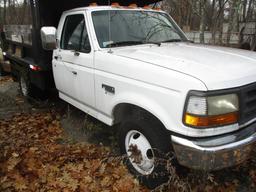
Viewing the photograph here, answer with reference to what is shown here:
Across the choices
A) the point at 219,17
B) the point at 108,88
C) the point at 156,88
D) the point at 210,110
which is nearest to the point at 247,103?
the point at 210,110

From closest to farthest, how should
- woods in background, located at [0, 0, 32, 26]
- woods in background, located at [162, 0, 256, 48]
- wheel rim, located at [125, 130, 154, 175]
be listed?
wheel rim, located at [125, 130, 154, 175], woods in background, located at [0, 0, 32, 26], woods in background, located at [162, 0, 256, 48]

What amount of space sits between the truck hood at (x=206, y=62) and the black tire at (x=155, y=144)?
658 millimetres

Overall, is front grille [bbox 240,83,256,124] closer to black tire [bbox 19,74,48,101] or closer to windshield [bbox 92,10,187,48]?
windshield [bbox 92,10,187,48]

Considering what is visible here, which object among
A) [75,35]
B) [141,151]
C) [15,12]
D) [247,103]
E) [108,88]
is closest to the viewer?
[247,103]

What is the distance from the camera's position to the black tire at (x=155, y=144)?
2.82 m

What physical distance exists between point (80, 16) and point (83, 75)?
96 cm

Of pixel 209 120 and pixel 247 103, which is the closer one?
pixel 209 120

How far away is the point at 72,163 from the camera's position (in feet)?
12.4

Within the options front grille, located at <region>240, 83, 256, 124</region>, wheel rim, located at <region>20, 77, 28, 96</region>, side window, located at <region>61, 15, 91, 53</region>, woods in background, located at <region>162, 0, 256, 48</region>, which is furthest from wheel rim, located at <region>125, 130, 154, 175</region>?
woods in background, located at <region>162, 0, 256, 48</region>

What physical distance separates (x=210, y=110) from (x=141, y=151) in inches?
41.4

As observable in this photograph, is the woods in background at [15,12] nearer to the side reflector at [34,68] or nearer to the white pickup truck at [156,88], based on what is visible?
the side reflector at [34,68]

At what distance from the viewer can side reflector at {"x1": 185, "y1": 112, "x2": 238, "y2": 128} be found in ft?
8.14

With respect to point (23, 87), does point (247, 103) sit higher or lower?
higher

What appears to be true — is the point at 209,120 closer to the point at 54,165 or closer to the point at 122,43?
the point at 122,43
